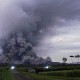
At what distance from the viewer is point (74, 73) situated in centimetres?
12419
